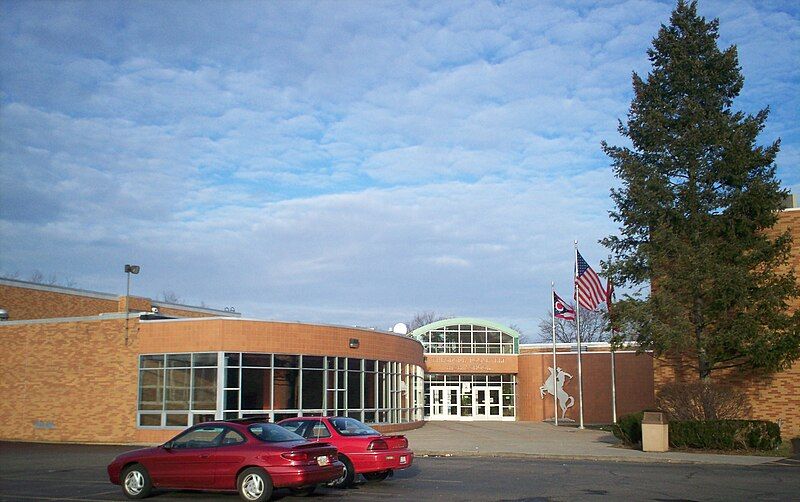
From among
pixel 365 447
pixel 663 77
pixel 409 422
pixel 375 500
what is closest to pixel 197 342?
pixel 409 422

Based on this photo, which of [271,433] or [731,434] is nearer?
[271,433]

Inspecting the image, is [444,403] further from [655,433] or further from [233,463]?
[233,463]

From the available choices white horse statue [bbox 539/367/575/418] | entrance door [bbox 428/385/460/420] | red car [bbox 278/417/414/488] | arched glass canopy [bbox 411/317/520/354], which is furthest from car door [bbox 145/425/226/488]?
entrance door [bbox 428/385/460/420]

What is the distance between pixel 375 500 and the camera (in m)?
14.6

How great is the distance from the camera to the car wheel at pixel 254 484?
45.4 feet

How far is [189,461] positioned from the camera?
47.7 ft

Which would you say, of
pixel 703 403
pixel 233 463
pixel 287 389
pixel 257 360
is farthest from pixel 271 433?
pixel 287 389

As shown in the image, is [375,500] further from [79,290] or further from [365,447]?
[79,290]

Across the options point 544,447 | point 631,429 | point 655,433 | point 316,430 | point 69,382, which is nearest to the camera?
point 316,430

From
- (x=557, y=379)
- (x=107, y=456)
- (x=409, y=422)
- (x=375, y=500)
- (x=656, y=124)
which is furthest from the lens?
(x=557, y=379)

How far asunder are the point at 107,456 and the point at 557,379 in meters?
33.9

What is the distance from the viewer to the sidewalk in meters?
24.0

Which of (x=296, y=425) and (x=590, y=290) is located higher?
(x=590, y=290)

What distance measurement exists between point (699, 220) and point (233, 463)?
2341 centimetres
